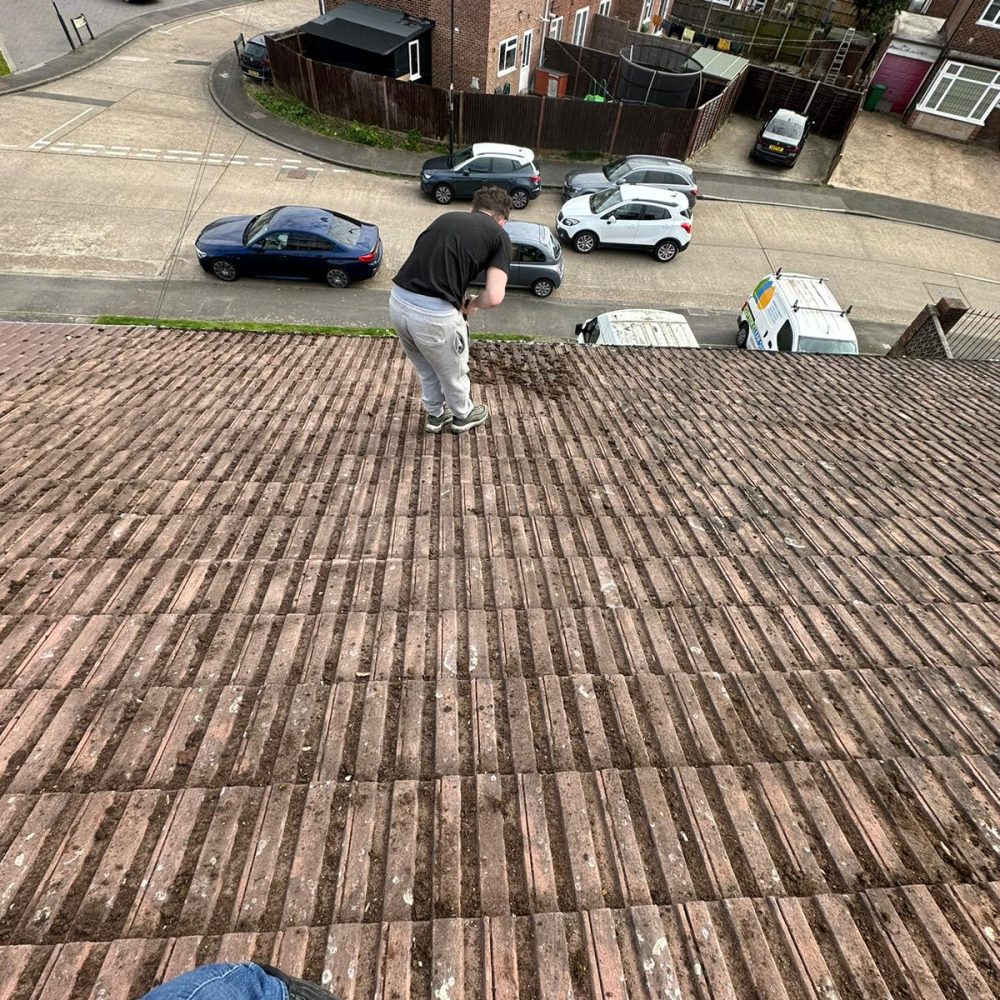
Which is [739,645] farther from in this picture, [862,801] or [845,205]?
[845,205]

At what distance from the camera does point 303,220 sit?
41.8 feet

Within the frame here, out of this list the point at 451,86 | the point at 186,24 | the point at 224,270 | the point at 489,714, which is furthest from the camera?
the point at 186,24

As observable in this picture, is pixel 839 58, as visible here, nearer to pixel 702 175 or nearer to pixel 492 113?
pixel 702 175

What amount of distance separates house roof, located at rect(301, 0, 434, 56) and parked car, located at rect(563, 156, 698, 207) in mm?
6934

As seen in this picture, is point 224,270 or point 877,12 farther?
point 877,12

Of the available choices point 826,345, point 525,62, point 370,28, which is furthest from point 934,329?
point 370,28

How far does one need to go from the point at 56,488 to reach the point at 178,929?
10.8 ft

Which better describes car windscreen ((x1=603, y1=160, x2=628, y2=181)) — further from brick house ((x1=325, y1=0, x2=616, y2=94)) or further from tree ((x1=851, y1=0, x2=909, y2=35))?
tree ((x1=851, y1=0, x2=909, y2=35))

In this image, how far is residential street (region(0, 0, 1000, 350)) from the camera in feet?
42.2

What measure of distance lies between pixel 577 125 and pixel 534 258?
919 cm

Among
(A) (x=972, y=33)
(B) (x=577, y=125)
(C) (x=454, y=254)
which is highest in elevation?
(C) (x=454, y=254)

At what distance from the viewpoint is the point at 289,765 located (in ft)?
7.47

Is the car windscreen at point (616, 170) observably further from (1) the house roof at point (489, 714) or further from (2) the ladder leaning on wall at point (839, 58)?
(2) the ladder leaning on wall at point (839, 58)

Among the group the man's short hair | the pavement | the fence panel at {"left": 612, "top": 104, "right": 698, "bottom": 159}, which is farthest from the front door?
the man's short hair
